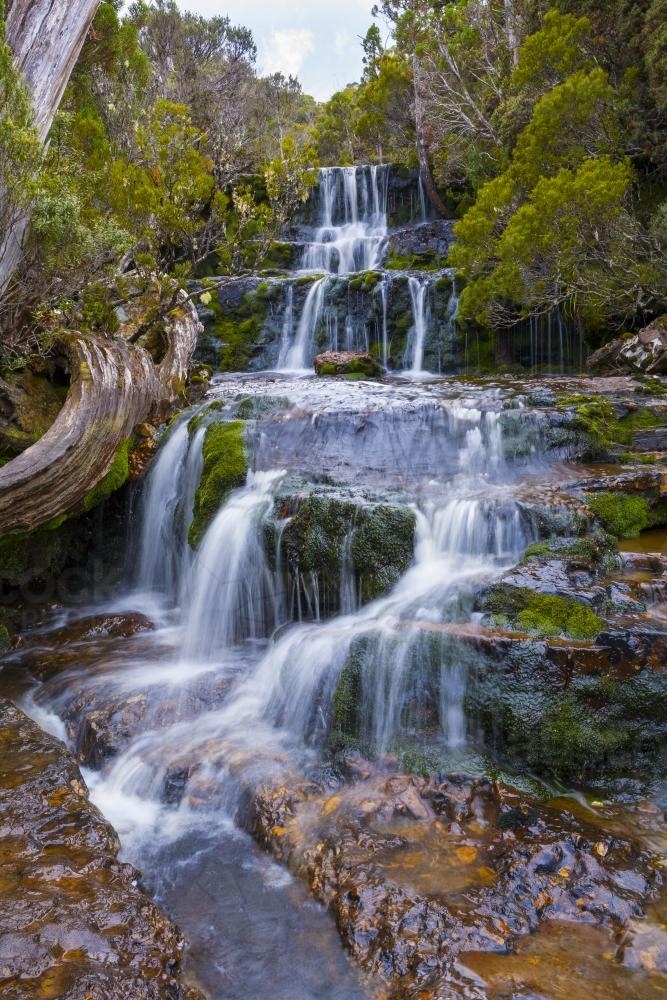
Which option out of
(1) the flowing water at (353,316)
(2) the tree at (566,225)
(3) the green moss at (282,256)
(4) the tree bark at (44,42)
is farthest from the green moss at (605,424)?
(3) the green moss at (282,256)

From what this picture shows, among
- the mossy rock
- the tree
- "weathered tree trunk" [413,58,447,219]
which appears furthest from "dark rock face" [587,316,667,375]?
"weathered tree trunk" [413,58,447,219]

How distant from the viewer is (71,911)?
2.76 m

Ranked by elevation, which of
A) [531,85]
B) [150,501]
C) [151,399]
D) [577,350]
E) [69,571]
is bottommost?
[69,571]

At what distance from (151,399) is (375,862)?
587 cm

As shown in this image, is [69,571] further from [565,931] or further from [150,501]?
[565,931]

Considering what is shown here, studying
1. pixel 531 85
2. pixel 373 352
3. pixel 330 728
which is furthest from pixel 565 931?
pixel 531 85

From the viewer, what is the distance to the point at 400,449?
26.3 ft

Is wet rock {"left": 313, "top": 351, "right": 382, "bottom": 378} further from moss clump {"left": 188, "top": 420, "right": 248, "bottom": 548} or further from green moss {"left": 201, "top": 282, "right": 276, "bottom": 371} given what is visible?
moss clump {"left": 188, "top": 420, "right": 248, "bottom": 548}

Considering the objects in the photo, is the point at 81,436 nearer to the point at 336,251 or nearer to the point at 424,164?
the point at 336,251

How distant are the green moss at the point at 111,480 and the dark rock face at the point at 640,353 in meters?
8.32

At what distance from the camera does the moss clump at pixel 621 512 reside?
580cm

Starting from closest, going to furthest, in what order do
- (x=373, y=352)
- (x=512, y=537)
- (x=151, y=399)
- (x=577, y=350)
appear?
1. (x=512, y=537)
2. (x=151, y=399)
3. (x=577, y=350)
4. (x=373, y=352)

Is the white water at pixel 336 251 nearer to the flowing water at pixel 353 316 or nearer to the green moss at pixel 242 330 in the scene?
the flowing water at pixel 353 316

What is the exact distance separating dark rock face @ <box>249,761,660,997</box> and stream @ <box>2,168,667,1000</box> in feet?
0.06
